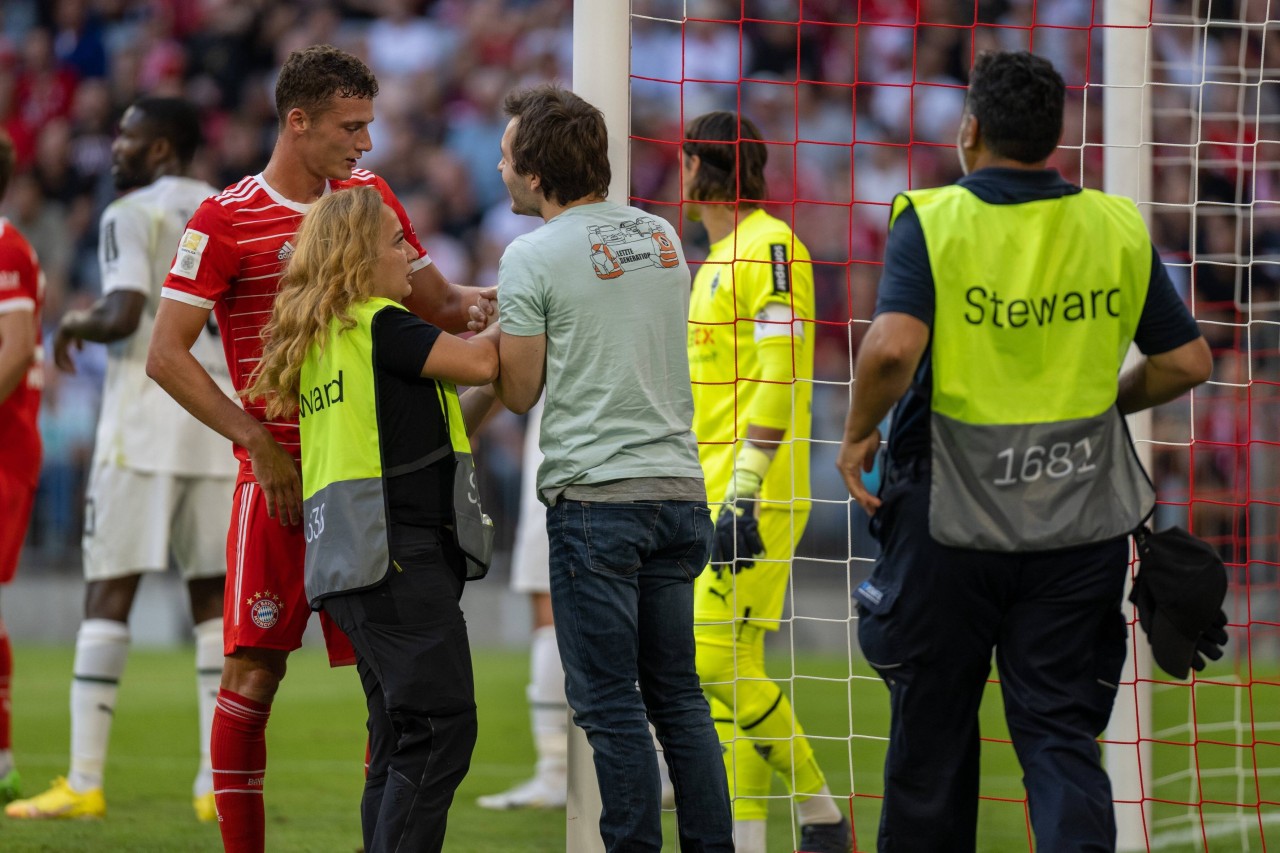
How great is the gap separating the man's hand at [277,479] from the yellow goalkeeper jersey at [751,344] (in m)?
1.40

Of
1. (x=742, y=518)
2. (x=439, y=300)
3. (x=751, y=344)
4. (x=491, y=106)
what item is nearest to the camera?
(x=439, y=300)

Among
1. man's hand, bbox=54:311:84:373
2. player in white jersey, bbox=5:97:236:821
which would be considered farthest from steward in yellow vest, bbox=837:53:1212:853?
man's hand, bbox=54:311:84:373

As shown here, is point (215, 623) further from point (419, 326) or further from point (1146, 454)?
point (1146, 454)

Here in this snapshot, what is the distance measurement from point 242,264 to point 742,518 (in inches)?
64.0

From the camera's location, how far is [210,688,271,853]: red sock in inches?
145

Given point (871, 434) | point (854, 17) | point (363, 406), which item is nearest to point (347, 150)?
point (363, 406)

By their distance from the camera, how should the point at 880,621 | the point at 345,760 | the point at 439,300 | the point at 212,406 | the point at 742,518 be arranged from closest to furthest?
the point at 880,621 → the point at 212,406 → the point at 439,300 → the point at 742,518 → the point at 345,760

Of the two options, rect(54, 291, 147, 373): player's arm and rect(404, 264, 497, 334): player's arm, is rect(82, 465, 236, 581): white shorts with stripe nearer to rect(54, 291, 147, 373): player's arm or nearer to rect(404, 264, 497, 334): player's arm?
rect(54, 291, 147, 373): player's arm

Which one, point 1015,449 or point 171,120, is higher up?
point 171,120

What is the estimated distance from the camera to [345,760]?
22.5 feet

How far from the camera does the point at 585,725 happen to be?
339 centimetres

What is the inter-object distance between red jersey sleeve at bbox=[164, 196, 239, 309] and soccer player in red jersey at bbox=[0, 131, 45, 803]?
2076mm

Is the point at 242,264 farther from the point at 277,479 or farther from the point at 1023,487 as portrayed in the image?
the point at 1023,487

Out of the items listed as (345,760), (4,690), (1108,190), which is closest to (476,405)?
(1108,190)
